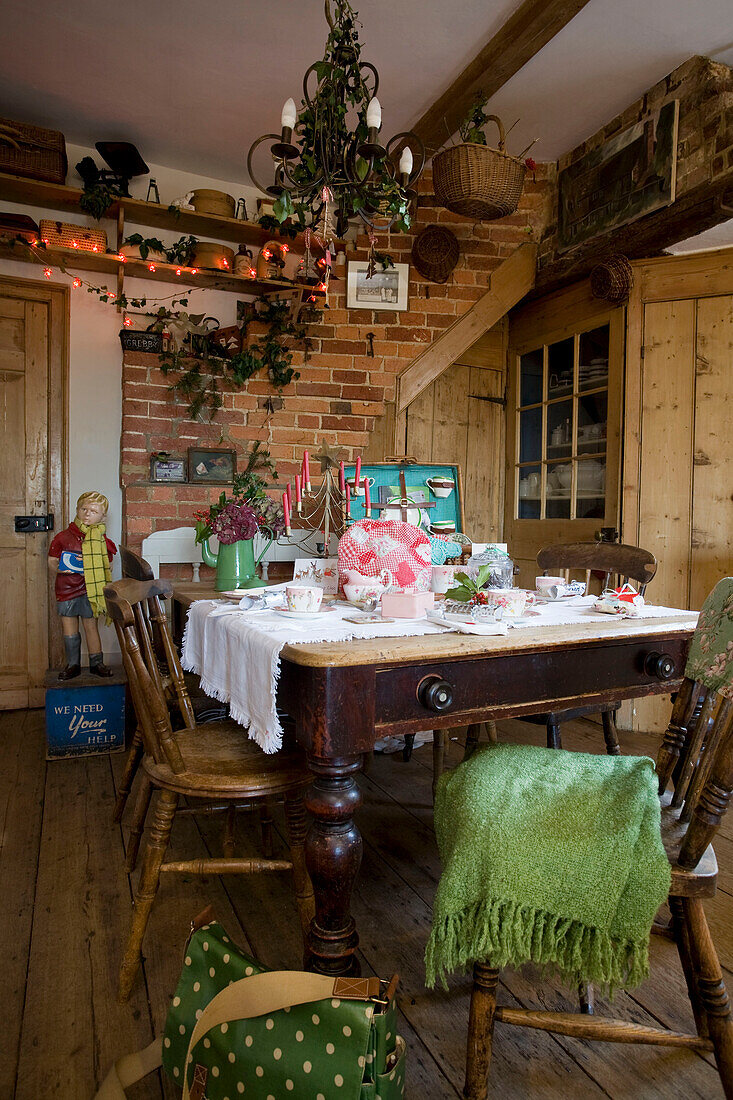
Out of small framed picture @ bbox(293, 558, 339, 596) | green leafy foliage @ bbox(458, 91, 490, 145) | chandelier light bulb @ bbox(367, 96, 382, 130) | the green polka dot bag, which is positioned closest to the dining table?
the green polka dot bag

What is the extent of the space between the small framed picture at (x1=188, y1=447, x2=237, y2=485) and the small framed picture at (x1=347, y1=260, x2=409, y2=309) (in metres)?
0.99

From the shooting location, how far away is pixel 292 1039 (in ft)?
2.87

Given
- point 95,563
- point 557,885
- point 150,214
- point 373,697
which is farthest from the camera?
point 150,214

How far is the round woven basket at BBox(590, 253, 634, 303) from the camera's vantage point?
2.93 meters

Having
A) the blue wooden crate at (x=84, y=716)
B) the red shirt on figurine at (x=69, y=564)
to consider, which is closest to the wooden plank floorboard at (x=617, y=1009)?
the blue wooden crate at (x=84, y=716)

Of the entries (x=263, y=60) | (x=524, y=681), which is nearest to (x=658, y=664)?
(x=524, y=681)

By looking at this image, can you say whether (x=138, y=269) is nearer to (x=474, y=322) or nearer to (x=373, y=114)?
(x=474, y=322)

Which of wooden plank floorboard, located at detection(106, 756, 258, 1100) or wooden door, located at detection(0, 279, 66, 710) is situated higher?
wooden door, located at detection(0, 279, 66, 710)

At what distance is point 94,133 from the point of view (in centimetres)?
307

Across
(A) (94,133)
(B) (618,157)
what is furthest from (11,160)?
(B) (618,157)

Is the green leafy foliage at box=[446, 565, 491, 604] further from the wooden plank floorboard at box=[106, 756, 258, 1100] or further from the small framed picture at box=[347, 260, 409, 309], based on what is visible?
the small framed picture at box=[347, 260, 409, 309]

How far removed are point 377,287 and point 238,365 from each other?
83 cm

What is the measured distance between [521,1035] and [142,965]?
2.67 feet

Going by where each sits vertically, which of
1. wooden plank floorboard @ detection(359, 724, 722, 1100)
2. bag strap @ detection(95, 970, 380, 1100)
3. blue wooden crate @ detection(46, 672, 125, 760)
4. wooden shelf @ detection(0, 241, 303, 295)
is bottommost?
wooden plank floorboard @ detection(359, 724, 722, 1100)
